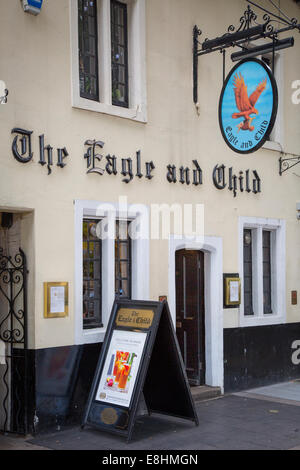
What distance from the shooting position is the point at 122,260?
29.7 feet

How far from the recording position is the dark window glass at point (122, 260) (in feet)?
29.5

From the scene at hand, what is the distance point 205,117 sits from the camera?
10.1 m

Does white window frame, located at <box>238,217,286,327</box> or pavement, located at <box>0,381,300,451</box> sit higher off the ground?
white window frame, located at <box>238,217,286,327</box>

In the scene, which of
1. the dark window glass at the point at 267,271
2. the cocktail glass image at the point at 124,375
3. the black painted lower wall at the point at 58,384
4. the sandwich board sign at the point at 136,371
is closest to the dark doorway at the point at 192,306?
the dark window glass at the point at 267,271

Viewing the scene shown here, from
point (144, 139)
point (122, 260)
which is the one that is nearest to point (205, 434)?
point (122, 260)

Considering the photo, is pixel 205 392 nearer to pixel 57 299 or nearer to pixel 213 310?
pixel 213 310

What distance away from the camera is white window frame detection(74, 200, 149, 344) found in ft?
26.9

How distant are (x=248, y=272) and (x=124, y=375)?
4136 mm

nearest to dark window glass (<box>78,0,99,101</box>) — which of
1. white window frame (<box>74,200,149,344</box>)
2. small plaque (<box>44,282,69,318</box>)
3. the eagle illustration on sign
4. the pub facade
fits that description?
the pub facade

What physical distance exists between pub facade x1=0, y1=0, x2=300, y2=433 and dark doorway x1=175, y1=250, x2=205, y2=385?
0.08 ft

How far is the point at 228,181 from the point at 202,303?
2.06 m

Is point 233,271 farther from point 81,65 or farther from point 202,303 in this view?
point 81,65

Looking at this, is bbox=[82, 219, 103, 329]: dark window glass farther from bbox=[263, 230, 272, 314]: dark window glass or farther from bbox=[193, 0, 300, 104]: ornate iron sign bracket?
bbox=[263, 230, 272, 314]: dark window glass
